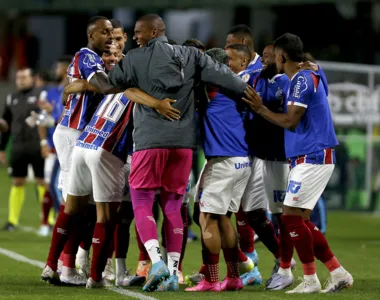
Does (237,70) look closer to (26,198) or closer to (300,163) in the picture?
(300,163)

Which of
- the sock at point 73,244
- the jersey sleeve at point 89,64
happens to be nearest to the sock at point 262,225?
the sock at point 73,244

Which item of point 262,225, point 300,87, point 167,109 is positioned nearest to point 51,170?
point 262,225

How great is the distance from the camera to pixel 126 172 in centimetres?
911

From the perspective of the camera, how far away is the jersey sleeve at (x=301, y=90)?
8.34 metres

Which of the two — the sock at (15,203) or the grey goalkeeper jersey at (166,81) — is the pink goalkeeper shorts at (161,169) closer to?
the grey goalkeeper jersey at (166,81)

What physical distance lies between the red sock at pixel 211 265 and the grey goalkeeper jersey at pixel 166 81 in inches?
37.1

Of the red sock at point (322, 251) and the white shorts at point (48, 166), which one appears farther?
the white shorts at point (48, 166)

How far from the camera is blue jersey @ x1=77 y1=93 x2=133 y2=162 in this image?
873 centimetres

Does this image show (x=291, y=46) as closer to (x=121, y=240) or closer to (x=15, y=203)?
(x=121, y=240)

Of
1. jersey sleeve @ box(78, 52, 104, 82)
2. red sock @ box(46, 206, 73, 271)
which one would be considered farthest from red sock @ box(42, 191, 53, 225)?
jersey sleeve @ box(78, 52, 104, 82)

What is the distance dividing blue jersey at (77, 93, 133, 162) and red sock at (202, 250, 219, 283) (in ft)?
3.65

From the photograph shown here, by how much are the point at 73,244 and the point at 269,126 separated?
2007 mm

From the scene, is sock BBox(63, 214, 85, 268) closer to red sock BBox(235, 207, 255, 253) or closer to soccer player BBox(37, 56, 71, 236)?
red sock BBox(235, 207, 255, 253)

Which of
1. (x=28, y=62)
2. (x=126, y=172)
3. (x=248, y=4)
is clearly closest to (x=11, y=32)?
(x=28, y=62)
